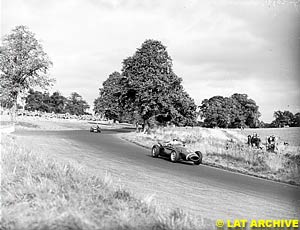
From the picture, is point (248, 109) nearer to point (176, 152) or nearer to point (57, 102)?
point (57, 102)

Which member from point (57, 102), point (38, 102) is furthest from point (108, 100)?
point (57, 102)

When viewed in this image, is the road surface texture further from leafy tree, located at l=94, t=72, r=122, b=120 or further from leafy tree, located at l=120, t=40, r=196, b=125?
leafy tree, located at l=94, t=72, r=122, b=120

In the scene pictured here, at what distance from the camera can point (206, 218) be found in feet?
21.3

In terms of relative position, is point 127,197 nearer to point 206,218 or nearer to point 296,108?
point 206,218

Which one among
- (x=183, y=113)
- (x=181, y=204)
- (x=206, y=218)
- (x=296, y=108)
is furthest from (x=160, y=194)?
(x=183, y=113)

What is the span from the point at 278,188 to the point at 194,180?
9.36 ft

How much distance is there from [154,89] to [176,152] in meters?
31.2

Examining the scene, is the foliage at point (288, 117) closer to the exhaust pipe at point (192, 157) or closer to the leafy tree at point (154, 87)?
the exhaust pipe at point (192, 157)

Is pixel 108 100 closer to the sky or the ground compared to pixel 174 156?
closer to the sky

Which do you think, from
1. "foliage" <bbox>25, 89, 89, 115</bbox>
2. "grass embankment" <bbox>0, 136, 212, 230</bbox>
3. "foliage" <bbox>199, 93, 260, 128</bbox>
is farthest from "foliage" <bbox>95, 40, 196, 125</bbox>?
"foliage" <bbox>25, 89, 89, 115</bbox>

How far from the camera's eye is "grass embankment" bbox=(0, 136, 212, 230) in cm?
498

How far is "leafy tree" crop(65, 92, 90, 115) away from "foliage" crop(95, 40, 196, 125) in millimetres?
109457

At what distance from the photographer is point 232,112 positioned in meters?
97.3

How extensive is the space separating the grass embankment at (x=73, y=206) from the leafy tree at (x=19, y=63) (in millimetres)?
41191
